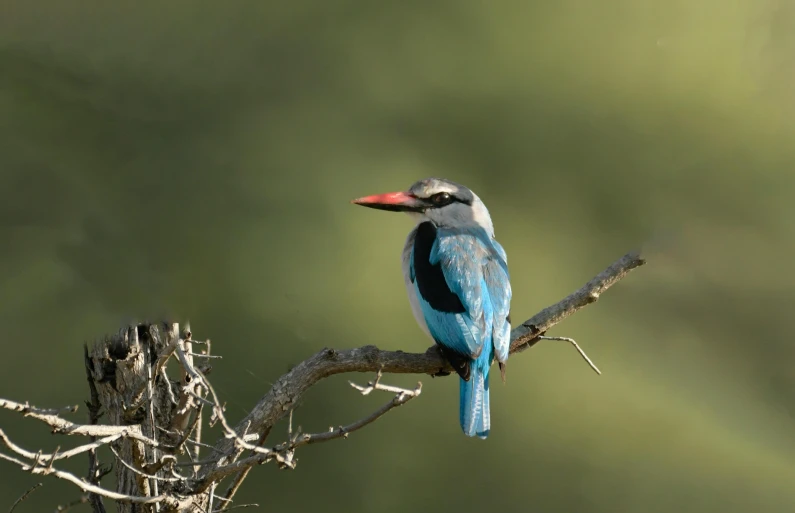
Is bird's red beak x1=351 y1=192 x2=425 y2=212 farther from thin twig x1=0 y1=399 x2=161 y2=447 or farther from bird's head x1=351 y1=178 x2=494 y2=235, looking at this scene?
thin twig x1=0 y1=399 x2=161 y2=447

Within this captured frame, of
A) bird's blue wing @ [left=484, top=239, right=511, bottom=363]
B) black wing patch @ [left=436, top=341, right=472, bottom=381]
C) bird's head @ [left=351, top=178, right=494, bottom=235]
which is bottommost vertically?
black wing patch @ [left=436, top=341, right=472, bottom=381]

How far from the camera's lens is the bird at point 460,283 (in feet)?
7.29

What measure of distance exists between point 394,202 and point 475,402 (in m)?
0.76

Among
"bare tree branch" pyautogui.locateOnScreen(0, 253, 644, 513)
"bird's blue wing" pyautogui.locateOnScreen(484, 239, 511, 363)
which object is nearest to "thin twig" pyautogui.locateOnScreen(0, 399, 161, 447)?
"bare tree branch" pyautogui.locateOnScreen(0, 253, 644, 513)

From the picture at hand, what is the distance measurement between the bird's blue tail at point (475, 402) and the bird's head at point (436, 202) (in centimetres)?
58

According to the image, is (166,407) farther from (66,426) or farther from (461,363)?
(461,363)

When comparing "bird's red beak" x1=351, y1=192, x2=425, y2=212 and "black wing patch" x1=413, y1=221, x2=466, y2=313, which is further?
"bird's red beak" x1=351, y1=192, x2=425, y2=212

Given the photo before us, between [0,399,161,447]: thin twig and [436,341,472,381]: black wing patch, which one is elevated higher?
[436,341,472,381]: black wing patch

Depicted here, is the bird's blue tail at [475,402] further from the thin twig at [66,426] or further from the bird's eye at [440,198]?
the thin twig at [66,426]

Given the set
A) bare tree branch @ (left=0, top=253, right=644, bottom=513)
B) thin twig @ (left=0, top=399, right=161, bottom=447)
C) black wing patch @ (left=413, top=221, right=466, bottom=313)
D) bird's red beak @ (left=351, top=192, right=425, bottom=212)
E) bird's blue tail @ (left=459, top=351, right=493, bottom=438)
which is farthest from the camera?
bird's red beak @ (left=351, top=192, right=425, bottom=212)

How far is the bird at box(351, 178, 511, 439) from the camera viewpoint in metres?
2.22

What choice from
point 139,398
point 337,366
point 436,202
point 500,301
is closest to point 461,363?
point 500,301

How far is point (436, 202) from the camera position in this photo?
2.69 meters

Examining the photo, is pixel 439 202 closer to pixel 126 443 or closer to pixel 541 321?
pixel 541 321
